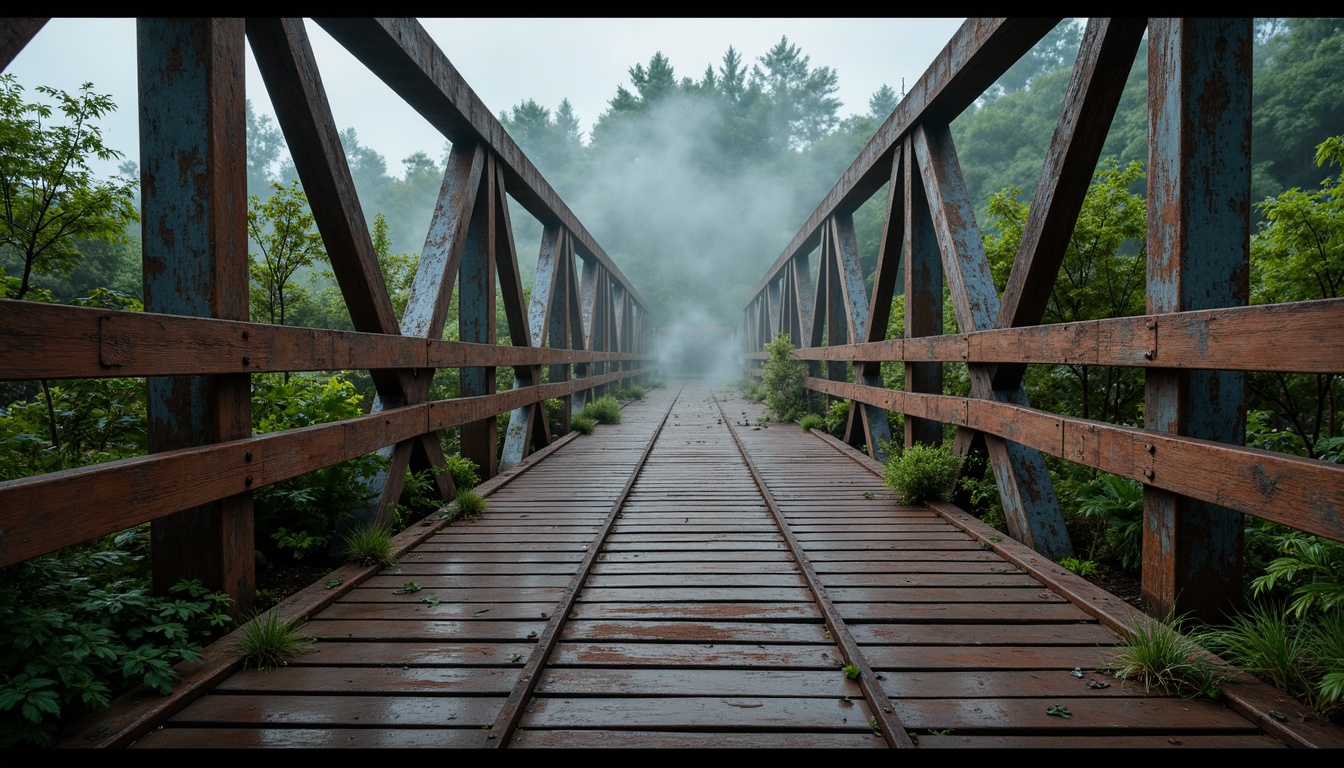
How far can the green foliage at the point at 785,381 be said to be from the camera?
11258 millimetres

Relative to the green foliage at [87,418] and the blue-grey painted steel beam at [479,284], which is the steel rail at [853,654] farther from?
the green foliage at [87,418]

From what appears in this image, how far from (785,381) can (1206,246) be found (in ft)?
29.3

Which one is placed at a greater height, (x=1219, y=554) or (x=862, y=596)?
(x=1219, y=554)

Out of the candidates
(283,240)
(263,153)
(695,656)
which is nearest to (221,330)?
(695,656)

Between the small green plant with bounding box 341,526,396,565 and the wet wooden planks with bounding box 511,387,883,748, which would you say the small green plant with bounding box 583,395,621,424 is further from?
the small green plant with bounding box 341,526,396,565

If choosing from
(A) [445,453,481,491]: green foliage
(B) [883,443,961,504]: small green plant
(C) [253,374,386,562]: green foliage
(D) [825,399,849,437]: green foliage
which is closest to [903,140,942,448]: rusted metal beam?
(B) [883,443,961,504]: small green plant

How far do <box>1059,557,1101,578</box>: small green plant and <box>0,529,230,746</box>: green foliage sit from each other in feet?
11.7

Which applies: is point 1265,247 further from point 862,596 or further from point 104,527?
point 104,527

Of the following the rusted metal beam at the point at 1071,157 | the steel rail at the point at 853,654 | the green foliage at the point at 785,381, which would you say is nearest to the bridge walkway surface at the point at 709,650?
the steel rail at the point at 853,654

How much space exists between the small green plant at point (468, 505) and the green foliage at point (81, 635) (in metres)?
2.04
